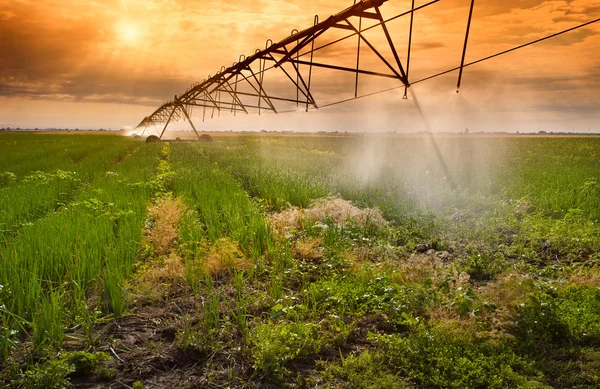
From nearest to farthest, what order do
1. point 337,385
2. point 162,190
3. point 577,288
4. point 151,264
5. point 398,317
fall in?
point 337,385, point 398,317, point 577,288, point 151,264, point 162,190

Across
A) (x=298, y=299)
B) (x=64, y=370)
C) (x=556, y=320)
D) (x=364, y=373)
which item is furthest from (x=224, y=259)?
(x=556, y=320)

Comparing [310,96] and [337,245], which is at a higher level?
[310,96]

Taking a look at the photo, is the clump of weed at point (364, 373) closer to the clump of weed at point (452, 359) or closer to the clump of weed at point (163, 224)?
the clump of weed at point (452, 359)

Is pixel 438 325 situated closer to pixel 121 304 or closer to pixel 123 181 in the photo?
pixel 121 304

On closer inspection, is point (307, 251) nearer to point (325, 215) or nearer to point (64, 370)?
point (325, 215)

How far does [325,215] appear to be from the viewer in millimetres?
8500

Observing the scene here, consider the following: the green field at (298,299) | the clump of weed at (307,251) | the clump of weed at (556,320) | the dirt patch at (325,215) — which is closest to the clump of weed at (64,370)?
the green field at (298,299)

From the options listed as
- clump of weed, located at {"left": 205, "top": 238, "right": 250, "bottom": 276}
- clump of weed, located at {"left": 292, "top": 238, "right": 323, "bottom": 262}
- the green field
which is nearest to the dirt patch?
the green field

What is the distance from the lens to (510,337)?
4.07 metres

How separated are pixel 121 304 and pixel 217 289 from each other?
1.13 meters

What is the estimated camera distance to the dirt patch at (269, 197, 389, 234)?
321 inches

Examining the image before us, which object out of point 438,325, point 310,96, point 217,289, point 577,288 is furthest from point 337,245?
point 310,96

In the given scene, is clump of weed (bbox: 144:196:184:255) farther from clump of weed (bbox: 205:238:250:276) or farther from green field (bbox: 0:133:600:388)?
clump of weed (bbox: 205:238:250:276)

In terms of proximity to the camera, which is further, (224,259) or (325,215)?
(325,215)
